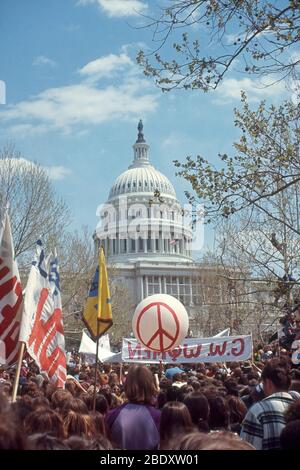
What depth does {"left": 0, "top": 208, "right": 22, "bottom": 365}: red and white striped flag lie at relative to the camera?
5793 mm

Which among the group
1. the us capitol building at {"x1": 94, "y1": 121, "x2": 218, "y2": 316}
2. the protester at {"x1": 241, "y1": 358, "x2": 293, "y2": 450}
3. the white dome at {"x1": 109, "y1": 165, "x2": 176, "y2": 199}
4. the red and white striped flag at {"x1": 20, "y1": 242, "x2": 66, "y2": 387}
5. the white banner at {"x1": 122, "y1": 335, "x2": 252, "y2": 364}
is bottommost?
the protester at {"x1": 241, "y1": 358, "x2": 293, "y2": 450}

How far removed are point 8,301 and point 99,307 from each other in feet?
4.21

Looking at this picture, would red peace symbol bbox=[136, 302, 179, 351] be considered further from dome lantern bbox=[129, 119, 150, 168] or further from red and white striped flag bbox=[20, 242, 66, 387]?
dome lantern bbox=[129, 119, 150, 168]

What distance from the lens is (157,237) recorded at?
94.7m

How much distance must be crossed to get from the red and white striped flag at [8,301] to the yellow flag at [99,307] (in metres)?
1.09

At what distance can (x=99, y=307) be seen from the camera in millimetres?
6801

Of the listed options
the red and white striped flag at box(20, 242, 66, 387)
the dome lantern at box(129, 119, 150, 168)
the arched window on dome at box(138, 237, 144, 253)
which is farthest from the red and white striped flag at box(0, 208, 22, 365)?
the dome lantern at box(129, 119, 150, 168)

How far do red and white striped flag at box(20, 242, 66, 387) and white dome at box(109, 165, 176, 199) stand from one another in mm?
93992

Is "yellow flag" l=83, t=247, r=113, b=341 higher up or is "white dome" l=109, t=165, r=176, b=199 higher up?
"white dome" l=109, t=165, r=176, b=199

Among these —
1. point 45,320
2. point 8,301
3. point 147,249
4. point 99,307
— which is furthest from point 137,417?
point 147,249

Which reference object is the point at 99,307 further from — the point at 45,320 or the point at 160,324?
the point at 160,324

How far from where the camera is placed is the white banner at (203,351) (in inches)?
508
